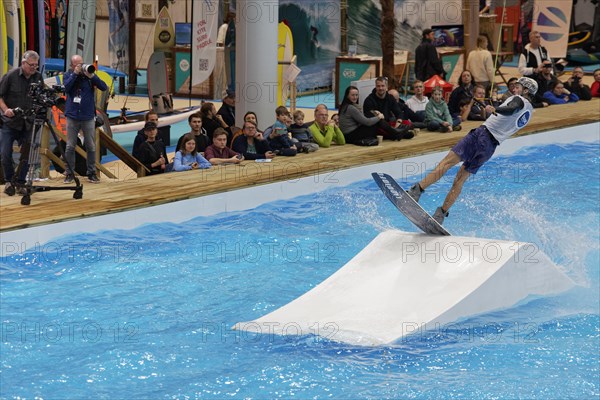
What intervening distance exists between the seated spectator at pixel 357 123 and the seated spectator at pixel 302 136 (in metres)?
0.69

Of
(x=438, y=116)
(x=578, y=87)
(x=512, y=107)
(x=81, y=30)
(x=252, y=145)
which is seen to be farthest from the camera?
(x=578, y=87)

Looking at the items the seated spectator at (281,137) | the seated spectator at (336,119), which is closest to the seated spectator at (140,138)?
the seated spectator at (281,137)

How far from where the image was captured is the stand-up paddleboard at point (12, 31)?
12.7m

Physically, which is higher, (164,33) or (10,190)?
(164,33)

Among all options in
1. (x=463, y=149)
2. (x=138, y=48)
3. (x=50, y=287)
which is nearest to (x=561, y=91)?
(x=138, y=48)

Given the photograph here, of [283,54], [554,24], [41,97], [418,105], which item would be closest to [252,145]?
[41,97]

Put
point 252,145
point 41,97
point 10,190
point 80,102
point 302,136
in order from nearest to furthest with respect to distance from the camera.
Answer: point 41,97 → point 10,190 → point 80,102 → point 252,145 → point 302,136

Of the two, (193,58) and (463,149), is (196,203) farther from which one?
(193,58)

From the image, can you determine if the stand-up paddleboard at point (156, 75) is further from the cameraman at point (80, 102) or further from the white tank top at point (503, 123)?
the white tank top at point (503, 123)

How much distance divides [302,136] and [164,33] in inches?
267

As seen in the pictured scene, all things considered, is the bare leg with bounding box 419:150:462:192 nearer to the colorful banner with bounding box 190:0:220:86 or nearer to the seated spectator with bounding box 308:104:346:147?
the seated spectator with bounding box 308:104:346:147

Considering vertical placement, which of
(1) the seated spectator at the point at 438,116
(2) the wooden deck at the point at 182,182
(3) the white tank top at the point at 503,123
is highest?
(3) the white tank top at the point at 503,123

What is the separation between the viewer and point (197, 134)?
1313 cm

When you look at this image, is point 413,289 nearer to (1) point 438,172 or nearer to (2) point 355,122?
(1) point 438,172
